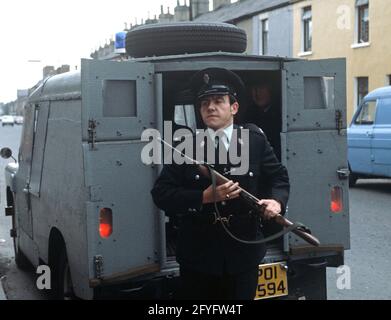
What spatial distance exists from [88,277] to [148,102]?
4.04 feet

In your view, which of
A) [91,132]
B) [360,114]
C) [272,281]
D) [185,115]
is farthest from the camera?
[360,114]

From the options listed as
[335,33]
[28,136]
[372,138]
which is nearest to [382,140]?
[372,138]

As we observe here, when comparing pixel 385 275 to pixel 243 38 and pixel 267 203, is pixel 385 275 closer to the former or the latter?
pixel 243 38

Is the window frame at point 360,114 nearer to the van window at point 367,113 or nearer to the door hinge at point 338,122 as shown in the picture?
the van window at point 367,113

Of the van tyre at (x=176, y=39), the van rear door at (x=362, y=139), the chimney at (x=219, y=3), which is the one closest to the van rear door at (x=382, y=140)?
the van rear door at (x=362, y=139)

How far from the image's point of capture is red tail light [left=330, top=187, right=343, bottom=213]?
5.38m

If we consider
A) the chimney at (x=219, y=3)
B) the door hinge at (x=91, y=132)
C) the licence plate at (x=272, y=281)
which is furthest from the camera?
the chimney at (x=219, y=3)

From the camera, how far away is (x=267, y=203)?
3646mm

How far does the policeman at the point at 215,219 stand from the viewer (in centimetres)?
380

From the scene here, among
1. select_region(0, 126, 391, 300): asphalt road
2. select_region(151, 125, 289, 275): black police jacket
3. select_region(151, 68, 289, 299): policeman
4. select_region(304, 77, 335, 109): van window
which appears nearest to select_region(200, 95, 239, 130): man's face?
select_region(151, 68, 289, 299): policeman

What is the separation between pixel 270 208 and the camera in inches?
143

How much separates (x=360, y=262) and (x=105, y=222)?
4346mm

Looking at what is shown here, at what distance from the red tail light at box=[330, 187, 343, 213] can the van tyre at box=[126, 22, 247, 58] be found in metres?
1.58

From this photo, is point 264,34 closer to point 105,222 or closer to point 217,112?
point 105,222
